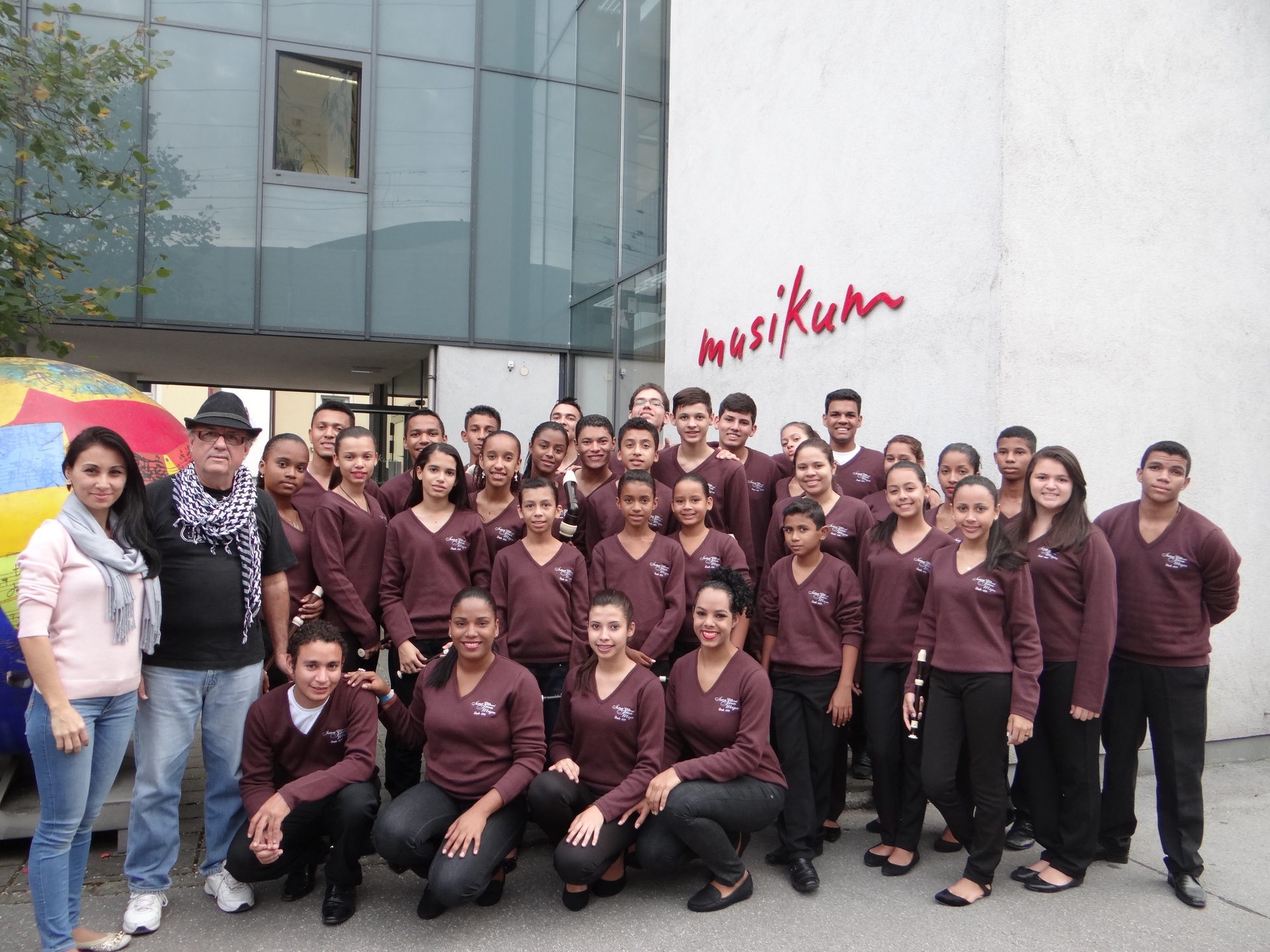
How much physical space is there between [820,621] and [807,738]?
560 millimetres

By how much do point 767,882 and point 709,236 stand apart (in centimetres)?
624

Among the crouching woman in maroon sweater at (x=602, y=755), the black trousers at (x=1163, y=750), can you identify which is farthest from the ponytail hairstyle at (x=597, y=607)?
the black trousers at (x=1163, y=750)

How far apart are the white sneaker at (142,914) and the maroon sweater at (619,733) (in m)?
1.64

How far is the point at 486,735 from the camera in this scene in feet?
12.9

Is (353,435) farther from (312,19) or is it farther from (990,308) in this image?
(312,19)

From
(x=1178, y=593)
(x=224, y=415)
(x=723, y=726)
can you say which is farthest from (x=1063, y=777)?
(x=224, y=415)

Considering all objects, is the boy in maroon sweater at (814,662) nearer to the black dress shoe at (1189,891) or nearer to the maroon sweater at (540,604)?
the maroon sweater at (540,604)

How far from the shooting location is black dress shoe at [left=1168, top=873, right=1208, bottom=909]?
3.91m

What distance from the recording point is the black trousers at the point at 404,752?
4496 mm

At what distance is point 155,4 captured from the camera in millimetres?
10719

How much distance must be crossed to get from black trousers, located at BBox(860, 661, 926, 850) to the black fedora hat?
3.03m

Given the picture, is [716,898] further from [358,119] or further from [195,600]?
[358,119]

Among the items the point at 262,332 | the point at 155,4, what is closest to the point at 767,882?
the point at 262,332

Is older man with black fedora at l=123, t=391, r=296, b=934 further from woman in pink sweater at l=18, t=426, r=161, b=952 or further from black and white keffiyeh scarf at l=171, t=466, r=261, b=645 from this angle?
woman in pink sweater at l=18, t=426, r=161, b=952
